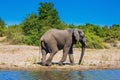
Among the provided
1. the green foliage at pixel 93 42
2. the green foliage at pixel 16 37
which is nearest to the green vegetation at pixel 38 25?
the green foliage at pixel 16 37

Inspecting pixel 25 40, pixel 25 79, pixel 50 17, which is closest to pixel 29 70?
pixel 25 79

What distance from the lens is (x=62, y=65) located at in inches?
850

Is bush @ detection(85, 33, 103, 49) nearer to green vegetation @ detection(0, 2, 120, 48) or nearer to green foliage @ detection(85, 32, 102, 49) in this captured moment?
green foliage @ detection(85, 32, 102, 49)

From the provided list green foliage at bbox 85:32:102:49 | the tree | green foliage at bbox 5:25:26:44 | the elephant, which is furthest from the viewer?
the tree

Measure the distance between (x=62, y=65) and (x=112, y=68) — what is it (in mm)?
2663

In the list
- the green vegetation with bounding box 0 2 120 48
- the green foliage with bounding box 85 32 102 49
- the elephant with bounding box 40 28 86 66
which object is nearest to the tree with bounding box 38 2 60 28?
the green vegetation with bounding box 0 2 120 48

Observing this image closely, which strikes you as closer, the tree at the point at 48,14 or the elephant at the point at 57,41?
the elephant at the point at 57,41

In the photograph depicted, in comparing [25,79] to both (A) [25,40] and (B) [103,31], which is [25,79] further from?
(B) [103,31]

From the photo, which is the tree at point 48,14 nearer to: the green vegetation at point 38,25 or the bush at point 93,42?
the green vegetation at point 38,25

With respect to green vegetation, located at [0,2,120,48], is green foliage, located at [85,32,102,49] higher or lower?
lower

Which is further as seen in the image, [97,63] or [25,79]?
[97,63]

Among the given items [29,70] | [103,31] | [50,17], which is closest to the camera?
[29,70]

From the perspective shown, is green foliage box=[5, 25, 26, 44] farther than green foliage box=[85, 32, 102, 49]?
Yes

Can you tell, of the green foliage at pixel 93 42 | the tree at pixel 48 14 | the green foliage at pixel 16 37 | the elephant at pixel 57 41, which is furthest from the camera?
the tree at pixel 48 14
